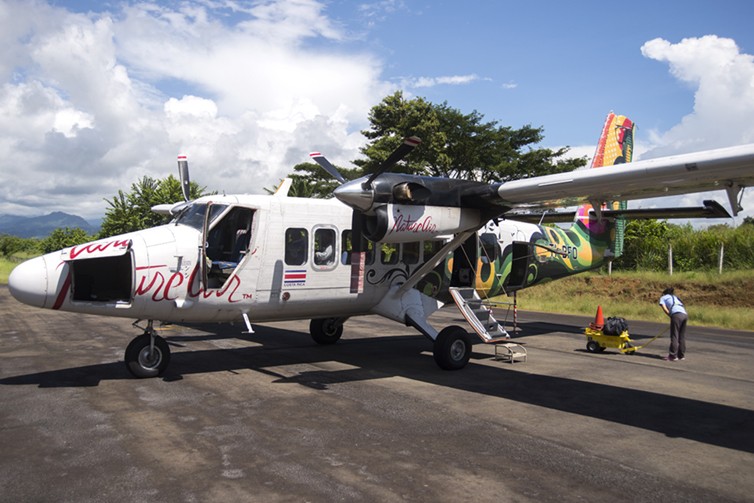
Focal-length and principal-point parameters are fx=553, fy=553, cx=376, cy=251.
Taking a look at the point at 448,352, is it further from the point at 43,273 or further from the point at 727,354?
the point at 727,354

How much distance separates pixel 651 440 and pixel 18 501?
6.42 metres

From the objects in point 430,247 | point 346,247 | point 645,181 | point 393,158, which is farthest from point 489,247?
point 645,181

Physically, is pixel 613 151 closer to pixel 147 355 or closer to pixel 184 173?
pixel 184 173

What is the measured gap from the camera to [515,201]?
9.82 meters

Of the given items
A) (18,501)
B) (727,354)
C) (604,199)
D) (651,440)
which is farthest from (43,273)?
(727,354)

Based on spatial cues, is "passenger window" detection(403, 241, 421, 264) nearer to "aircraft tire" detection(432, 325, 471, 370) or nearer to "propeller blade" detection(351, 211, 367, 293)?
"propeller blade" detection(351, 211, 367, 293)

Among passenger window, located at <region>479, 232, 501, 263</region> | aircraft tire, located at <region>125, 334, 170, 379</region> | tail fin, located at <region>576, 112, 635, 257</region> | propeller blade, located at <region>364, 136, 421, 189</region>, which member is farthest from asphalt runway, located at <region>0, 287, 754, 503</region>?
tail fin, located at <region>576, 112, 635, 257</region>

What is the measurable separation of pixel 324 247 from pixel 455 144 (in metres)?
29.2

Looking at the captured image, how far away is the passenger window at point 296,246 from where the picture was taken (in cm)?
983

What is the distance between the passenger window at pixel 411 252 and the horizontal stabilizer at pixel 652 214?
2.10 meters

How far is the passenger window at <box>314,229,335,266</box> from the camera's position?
33.5 feet

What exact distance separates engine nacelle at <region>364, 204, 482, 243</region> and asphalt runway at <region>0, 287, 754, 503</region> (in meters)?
2.48

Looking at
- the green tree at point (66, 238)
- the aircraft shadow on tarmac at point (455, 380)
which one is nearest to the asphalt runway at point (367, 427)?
the aircraft shadow on tarmac at point (455, 380)

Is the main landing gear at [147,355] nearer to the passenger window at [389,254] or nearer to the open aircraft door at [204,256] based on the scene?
the open aircraft door at [204,256]
